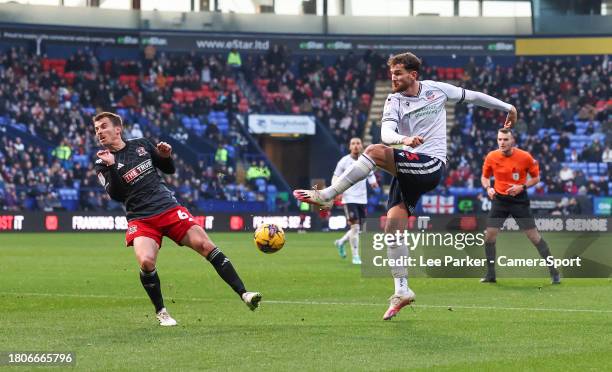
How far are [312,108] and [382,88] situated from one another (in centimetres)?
438

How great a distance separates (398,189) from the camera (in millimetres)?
11672

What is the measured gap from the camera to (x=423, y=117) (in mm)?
11477

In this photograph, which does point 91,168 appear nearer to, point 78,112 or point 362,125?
point 78,112

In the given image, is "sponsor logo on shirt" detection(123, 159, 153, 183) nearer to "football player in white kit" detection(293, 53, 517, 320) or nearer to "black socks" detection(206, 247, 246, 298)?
"black socks" detection(206, 247, 246, 298)

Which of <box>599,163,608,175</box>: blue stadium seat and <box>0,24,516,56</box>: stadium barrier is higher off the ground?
<box>0,24,516,56</box>: stadium barrier

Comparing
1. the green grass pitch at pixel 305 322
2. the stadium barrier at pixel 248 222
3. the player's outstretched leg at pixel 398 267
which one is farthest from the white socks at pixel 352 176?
the stadium barrier at pixel 248 222

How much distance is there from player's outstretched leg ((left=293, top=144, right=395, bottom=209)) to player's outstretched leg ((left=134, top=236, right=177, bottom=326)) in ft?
5.26

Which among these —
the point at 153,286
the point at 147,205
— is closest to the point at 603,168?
the point at 147,205

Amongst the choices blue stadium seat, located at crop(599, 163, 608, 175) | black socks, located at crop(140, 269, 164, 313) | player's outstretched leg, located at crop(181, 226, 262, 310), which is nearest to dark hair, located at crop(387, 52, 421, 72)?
player's outstretched leg, located at crop(181, 226, 262, 310)

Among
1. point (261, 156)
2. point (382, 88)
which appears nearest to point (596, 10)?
point (382, 88)

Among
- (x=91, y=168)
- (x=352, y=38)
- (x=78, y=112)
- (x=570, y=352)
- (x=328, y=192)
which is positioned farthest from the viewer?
(x=352, y=38)

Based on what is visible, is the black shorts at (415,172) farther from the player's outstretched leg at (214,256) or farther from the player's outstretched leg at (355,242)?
the player's outstretched leg at (355,242)

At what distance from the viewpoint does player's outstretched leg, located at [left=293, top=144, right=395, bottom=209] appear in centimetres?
1080

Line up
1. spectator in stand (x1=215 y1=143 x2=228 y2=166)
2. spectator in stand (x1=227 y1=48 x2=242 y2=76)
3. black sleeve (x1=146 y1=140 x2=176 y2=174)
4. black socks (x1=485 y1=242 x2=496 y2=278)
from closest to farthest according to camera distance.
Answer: black sleeve (x1=146 y1=140 x2=176 y2=174), black socks (x1=485 y1=242 x2=496 y2=278), spectator in stand (x1=215 y1=143 x2=228 y2=166), spectator in stand (x1=227 y1=48 x2=242 y2=76)
